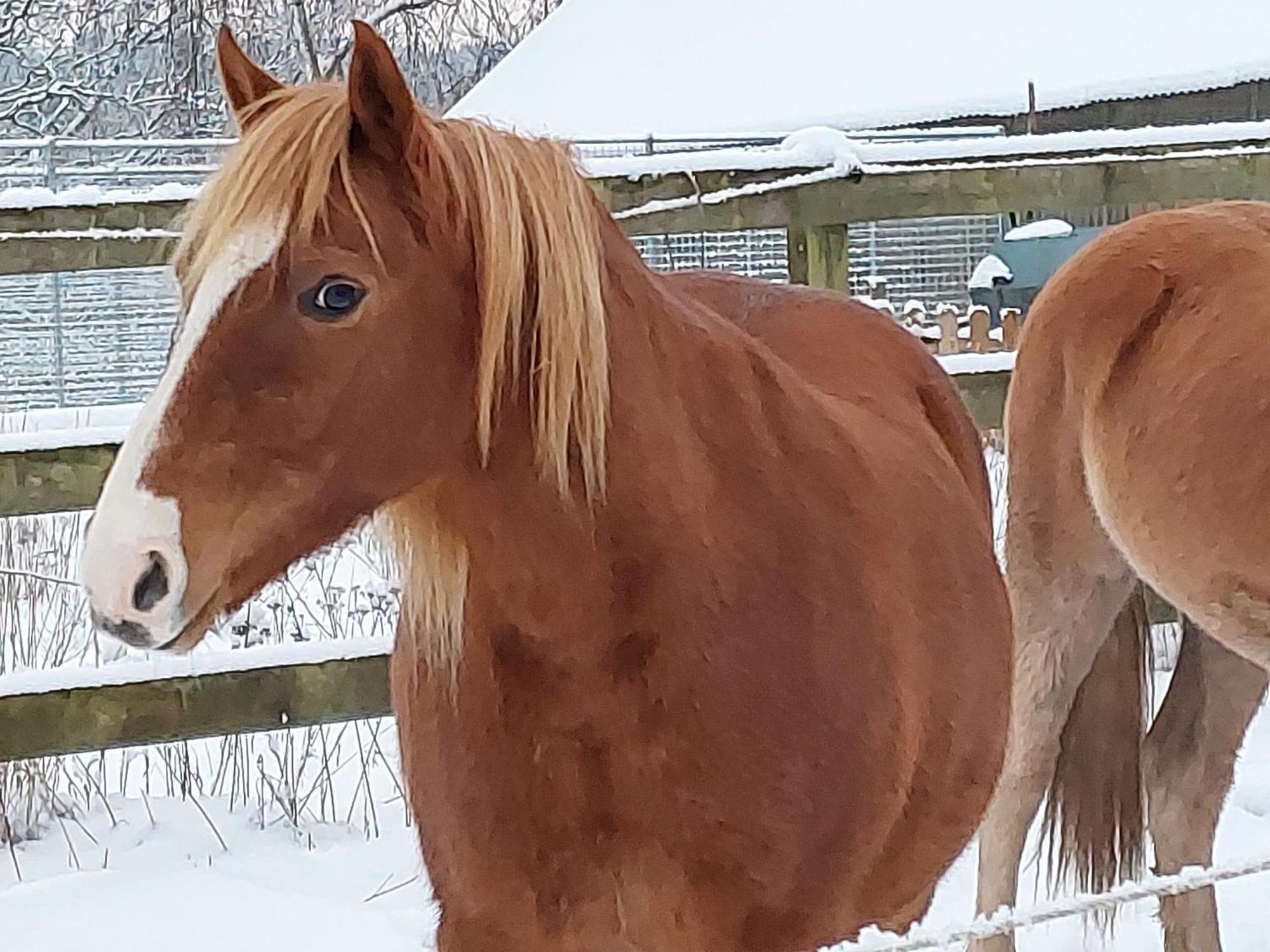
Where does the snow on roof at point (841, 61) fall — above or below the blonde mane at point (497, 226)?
above

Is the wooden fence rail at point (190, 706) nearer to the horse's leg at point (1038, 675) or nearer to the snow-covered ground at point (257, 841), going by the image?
the snow-covered ground at point (257, 841)

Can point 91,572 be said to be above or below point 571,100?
below

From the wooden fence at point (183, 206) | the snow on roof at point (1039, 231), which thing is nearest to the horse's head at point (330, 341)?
the wooden fence at point (183, 206)

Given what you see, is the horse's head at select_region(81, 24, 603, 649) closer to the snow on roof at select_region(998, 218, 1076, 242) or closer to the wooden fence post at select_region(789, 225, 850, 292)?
the wooden fence post at select_region(789, 225, 850, 292)

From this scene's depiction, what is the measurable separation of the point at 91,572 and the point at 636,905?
623 millimetres

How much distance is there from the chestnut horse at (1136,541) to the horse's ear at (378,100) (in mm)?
1731

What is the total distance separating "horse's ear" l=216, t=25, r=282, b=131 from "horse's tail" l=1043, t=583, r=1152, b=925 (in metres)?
2.05

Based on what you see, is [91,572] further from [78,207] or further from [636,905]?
Answer: [78,207]

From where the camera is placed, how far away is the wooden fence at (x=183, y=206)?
2672mm

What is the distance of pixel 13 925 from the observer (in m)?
2.80

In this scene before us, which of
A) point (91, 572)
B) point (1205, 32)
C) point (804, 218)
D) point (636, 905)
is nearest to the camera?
point (91, 572)

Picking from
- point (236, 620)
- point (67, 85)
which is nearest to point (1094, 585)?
point (236, 620)

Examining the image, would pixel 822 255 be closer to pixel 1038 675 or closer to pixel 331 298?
pixel 1038 675

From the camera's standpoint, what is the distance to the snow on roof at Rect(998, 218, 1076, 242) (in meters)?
12.5
